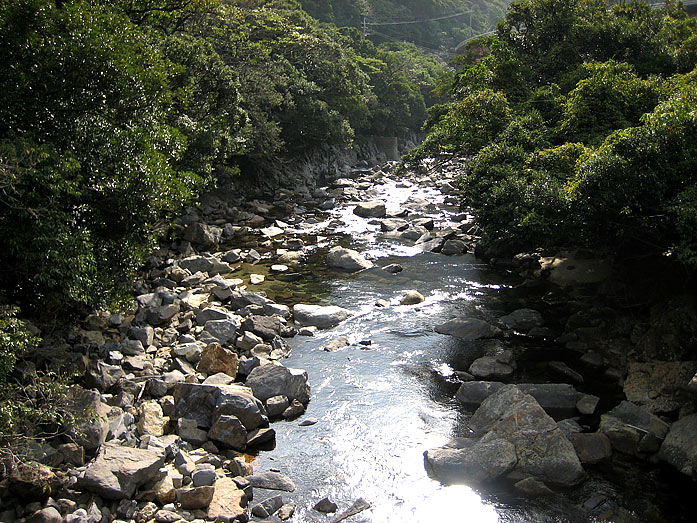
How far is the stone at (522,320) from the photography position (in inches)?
626

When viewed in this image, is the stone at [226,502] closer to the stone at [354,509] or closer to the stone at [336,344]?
the stone at [354,509]

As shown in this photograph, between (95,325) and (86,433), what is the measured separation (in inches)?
202

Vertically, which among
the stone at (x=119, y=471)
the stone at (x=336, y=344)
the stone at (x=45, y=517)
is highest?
the stone at (x=45, y=517)

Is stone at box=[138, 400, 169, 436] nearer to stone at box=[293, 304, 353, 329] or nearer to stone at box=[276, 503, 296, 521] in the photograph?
stone at box=[276, 503, 296, 521]

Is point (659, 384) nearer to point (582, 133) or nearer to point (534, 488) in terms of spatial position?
point (534, 488)

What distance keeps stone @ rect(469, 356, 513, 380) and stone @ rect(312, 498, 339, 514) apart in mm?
5622

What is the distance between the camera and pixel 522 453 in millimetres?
9719

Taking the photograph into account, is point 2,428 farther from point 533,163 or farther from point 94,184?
point 533,163

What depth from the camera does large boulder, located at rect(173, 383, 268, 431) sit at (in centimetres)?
1066

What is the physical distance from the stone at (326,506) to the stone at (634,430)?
18.2ft

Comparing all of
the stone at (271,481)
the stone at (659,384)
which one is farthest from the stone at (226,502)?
the stone at (659,384)

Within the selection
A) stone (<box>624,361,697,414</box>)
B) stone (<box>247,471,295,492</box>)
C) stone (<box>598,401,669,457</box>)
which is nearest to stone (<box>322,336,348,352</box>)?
stone (<box>247,471,295,492</box>)

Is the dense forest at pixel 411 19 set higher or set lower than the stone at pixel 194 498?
higher

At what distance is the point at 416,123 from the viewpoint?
65625 millimetres
